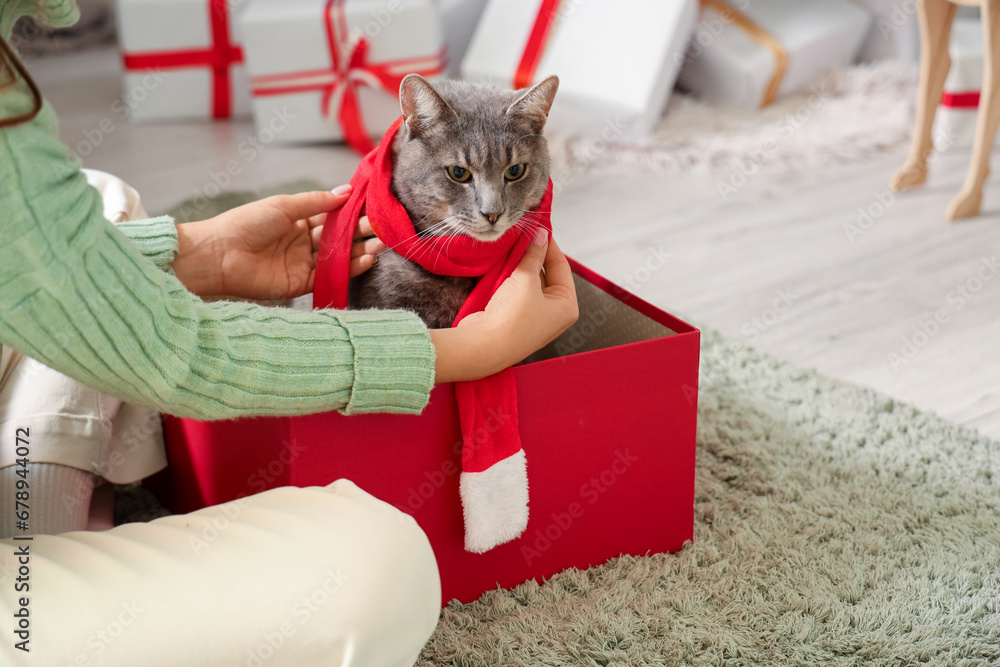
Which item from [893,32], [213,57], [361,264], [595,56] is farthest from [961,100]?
[213,57]

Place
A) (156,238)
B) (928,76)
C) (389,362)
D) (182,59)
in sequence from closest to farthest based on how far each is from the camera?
1. (389,362)
2. (156,238)
3. (928,76)
4. (182,59)

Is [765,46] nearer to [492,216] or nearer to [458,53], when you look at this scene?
[458,53]

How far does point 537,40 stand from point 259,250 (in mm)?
1964

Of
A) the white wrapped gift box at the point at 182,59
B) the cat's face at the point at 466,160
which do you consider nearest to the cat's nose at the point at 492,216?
the cat's face at the point at 466,160

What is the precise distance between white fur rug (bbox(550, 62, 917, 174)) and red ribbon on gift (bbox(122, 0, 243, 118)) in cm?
117

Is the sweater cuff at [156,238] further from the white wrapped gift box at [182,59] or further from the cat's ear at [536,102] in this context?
the white wrapped gift box at [182,59]

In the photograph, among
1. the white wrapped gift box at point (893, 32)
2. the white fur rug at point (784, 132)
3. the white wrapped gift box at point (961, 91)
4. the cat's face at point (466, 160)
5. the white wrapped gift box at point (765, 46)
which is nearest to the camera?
the cat's face at point (466, 160)

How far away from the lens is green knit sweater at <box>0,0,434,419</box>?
2.13 ft

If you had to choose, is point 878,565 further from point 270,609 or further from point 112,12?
point 112,12

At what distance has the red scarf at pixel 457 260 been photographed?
961mm

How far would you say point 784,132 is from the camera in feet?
9.39

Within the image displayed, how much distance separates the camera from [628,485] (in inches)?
43.9

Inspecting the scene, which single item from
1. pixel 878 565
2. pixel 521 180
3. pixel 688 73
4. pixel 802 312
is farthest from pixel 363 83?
pixel 878 565

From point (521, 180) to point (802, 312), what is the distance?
99 centimetres
